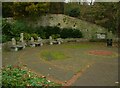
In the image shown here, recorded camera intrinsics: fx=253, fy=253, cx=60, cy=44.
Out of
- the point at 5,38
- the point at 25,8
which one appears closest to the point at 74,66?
the point at 5,38

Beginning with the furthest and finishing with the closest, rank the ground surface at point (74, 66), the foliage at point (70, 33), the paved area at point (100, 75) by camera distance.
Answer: the foliage at point (70, 33) < the ground surface at point (74, 66) < the paved area at point (100, 75)

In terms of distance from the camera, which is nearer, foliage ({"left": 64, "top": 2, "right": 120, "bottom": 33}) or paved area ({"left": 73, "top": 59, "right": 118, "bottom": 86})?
paved area ({"left": 73, "top": 59, "right": 118, "bottom": 86})

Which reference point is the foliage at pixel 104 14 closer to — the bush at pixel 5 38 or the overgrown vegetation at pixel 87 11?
the overgrown vegetation at pixel 87 11

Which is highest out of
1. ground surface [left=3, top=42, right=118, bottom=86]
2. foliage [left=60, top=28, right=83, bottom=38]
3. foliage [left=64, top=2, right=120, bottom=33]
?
foliage [left=64, top=2, right=120, bottom=33]

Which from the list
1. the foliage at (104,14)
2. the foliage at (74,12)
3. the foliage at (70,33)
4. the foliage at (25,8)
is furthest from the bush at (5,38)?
the foliage at (74,12)

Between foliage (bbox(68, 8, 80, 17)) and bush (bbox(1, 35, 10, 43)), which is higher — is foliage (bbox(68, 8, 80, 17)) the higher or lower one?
the higher one

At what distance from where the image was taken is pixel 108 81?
35.1 feet

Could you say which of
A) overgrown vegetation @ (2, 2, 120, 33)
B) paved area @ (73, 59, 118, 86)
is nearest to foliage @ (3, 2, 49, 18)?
overgrown vegetation @ (2, 2, 120, 33)

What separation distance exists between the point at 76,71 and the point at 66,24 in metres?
15.9

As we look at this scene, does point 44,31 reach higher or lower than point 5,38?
higher

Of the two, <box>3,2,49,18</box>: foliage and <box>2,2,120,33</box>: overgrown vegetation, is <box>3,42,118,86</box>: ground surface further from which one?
<box>3,2,49,18</box>: foliage

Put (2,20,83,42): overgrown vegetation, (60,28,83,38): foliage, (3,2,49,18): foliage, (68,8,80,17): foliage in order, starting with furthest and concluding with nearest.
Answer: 1. (68,8,80,17): foliage
2. (60,28,83,38): foliage
3. (3,2,49,18): foliage
4. (2,20,83,42): overgrown vegetation

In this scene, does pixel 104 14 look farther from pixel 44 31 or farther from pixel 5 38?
pixel 5 38

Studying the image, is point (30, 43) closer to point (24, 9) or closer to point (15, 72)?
point (24, 9)
